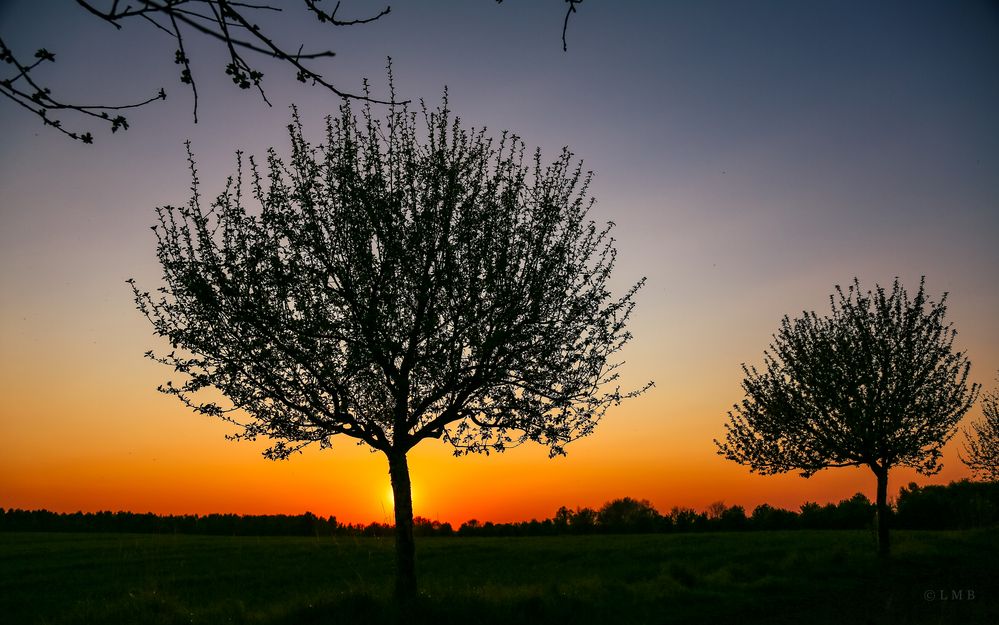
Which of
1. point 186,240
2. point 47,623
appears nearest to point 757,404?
point 186,240

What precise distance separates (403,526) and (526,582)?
1083cm

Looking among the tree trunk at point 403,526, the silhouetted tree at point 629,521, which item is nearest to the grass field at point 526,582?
the tree trunk at point 403,526

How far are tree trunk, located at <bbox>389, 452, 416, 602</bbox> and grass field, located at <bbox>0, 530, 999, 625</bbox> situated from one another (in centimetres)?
71

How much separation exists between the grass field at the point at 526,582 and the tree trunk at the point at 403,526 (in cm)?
71

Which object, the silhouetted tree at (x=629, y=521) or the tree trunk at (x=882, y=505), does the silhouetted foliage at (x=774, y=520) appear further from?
the tree trunk at (x=882, y=505)

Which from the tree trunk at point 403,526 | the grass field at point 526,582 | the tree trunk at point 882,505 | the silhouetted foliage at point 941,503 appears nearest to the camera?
the grass field at point 526,582

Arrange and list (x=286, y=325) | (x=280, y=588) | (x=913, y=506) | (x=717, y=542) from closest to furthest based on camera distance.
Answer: (x=286, y=325) < (x=280, y=588) < (x=717, y=542) < (x=913, y=506)

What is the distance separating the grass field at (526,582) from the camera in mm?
17125

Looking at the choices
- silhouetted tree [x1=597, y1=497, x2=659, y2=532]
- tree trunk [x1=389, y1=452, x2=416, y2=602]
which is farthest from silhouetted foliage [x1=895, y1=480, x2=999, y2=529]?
tree trunk [x1=389, y1=452, x2=416, y2=602]

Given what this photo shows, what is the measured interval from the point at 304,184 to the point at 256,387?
5532mm

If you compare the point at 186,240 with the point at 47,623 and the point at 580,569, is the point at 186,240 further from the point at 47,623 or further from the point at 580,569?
the point at 580,569

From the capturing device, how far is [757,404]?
33.4 meters

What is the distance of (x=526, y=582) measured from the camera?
88.4ft

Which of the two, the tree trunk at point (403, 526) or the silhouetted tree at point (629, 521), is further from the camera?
the silhouetted tree at point (629, 521)
